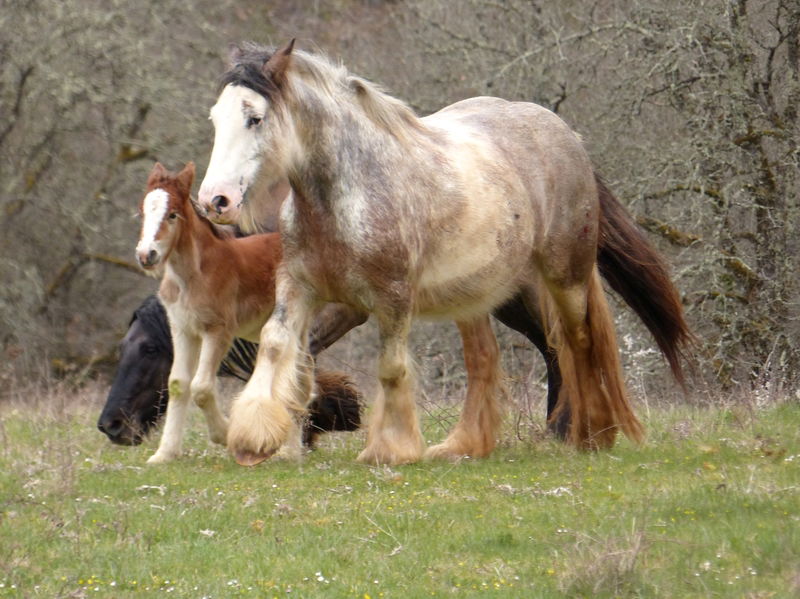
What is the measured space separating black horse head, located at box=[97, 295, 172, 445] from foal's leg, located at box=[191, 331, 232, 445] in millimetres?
954

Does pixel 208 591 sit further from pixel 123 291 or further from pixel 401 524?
pixel 123 291

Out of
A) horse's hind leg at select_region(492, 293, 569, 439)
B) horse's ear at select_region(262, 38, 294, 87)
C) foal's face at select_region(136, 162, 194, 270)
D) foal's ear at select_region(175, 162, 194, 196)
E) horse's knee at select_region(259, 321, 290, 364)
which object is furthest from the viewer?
horse's hind leg at select_region(492, 293, 569, 439)

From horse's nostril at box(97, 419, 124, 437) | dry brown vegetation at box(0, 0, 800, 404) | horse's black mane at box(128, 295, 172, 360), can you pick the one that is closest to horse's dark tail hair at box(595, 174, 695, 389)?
dry brown vegetation at box(0, 0, 800, 404)

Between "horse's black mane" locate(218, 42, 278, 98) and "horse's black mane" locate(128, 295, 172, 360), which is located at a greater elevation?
"horse's black mane" locate(218, 42, 278, 98)

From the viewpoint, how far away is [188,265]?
321 inches

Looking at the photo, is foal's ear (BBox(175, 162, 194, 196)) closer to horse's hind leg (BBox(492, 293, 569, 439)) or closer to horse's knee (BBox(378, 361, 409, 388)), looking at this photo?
horse's knee (BBox(378, 361, 409, 388))

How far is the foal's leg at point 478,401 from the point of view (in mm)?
8052

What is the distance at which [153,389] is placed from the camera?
30.4 feet

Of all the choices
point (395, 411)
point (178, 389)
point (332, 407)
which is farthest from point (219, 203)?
point (332, 407)

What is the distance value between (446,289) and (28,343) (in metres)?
12.0

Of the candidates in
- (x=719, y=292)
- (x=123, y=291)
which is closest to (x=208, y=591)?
(x=719, y=292)

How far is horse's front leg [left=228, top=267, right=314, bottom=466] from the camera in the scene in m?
6.59

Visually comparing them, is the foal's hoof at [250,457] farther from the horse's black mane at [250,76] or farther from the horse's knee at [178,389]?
the horse's black mane at [250,76]

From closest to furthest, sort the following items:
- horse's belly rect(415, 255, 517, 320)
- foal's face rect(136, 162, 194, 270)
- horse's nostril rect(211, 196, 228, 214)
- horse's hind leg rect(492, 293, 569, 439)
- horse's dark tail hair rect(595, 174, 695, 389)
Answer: horse's nostril rect(211, 196, 228, 214) < horse's belly rect(415, 255, 517, 320) < foal's face rect(136, 162, 194, 270) < horse's dark tail hair rect(595, 174, 695, 389) < horse's hind leg rect(492, 293, 569, 439)
